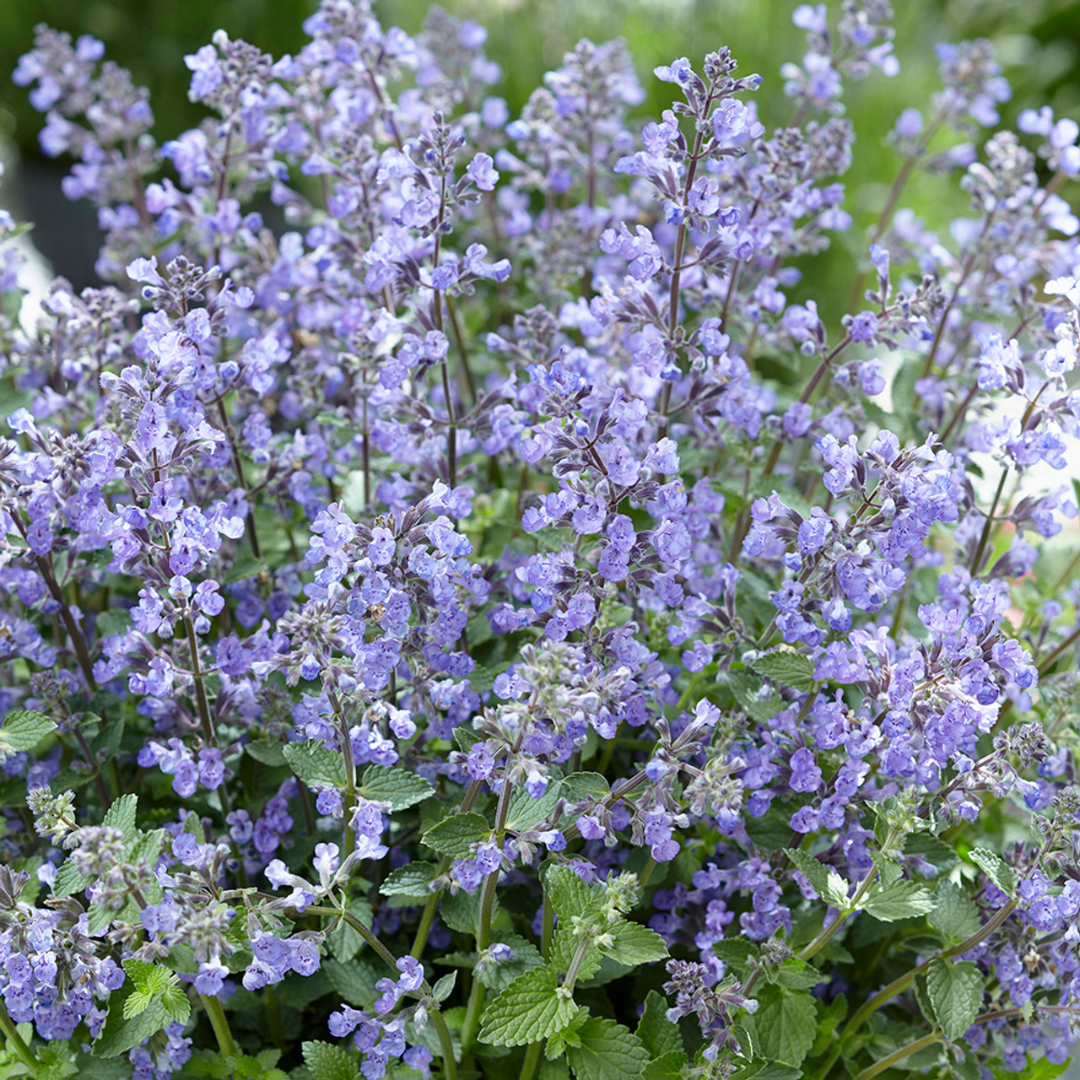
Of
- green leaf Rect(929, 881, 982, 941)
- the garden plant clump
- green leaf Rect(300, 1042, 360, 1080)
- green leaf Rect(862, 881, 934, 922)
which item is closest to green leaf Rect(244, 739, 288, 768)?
Result: the garden plant clump

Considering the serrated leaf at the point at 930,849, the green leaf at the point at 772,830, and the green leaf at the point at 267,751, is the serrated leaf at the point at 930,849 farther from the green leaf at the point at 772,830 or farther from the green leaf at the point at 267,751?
the green leaf at the point at 267,751

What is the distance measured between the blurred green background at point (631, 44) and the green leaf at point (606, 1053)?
3.57 metres

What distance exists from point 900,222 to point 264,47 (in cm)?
502

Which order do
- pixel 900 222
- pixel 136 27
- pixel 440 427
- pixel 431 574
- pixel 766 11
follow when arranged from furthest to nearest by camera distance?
pixel 136 27 < pixel 766 11 < pixel 900 222 < pixel 440 427 < pixel 431 574

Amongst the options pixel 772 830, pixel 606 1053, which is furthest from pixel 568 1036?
pixel 772 830

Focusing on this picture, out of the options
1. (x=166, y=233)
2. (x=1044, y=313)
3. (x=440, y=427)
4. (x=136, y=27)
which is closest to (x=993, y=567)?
(x=1044, y=313)

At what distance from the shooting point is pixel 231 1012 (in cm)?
175

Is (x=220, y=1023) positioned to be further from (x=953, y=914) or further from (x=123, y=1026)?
(x=953, y=914)

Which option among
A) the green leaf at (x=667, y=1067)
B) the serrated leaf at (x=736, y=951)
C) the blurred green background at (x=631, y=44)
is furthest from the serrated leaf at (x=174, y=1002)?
the blurred green background at (x=631, y=44)

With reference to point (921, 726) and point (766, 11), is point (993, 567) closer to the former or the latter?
point (921, 726)

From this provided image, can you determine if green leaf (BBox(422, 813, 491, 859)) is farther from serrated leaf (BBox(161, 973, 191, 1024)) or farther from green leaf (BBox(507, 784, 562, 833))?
serrated leaf (BBox(161, 973, 191, 1024))

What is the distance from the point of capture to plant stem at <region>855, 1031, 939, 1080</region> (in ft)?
4.95

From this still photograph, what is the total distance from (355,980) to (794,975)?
1.85 ft

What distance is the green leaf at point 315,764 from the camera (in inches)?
54.7
